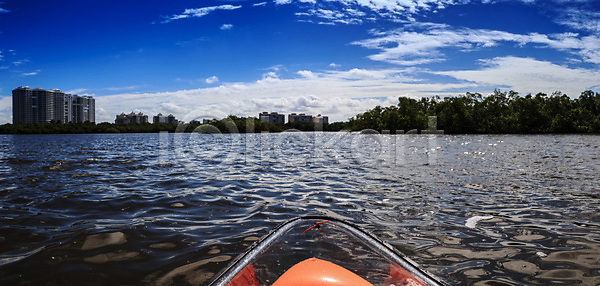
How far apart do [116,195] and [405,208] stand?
6.41m

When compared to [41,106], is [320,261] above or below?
below

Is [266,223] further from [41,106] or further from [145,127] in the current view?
[41,106]

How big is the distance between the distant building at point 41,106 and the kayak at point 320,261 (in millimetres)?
158322

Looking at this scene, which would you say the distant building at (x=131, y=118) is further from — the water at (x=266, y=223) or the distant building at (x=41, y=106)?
the water at (x=266, y=223)

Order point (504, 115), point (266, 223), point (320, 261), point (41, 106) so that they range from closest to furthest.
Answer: point (320, 261) → point (266, 223) → point (504, 115) → point (41, 106)

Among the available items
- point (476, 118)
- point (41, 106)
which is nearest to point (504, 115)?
point (476, 118)

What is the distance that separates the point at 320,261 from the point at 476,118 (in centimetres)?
11027

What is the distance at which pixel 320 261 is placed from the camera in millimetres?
2479

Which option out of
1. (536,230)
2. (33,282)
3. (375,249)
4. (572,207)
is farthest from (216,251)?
(572,207)

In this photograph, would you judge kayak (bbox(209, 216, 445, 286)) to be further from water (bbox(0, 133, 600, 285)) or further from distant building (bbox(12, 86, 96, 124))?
distant building (bbox(12, 86, 96, 124))

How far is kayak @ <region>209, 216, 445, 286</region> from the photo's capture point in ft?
7.23

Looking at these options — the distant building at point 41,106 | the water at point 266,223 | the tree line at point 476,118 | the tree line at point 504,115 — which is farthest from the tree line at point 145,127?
the water at point 266,223

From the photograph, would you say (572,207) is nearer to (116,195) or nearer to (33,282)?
(33,282)

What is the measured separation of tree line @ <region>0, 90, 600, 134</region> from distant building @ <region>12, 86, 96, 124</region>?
1600cm
